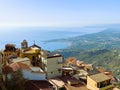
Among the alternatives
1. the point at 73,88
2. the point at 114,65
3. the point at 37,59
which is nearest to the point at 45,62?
the point at 37,59

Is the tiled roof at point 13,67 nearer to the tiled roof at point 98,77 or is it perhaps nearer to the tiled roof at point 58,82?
the tiled roof at point 58,82

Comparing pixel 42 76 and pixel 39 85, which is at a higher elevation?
pixel 42 76

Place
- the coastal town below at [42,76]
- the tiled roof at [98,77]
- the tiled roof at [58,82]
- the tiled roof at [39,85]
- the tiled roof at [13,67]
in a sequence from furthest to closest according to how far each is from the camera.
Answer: the tiled roof at [98,77] → the tiled roof at [58,82] → the tiled roof at [39,85] → the tiled roof at [13,67] → the coastal town below at [42,76]

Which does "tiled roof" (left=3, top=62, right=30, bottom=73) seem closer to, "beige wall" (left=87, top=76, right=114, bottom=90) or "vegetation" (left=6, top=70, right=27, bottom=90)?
"vegetation" (left=6, top=70, right=27, bottom=90)

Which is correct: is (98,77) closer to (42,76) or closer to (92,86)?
(92,86)

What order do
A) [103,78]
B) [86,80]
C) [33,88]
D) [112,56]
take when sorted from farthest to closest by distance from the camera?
[112,56], [86,80], [103,78], [33,88]

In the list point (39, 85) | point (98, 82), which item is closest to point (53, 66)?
point (39, 85)

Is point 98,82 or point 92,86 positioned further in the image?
point 92,86

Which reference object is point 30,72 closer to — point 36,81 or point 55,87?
point 36,81

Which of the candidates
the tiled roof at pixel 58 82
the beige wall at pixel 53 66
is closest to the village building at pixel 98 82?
the tiled roof at pixel 58 82

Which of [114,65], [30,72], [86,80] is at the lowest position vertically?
[114,65]

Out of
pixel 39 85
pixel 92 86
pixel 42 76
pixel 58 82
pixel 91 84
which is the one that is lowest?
pixel 92 86
